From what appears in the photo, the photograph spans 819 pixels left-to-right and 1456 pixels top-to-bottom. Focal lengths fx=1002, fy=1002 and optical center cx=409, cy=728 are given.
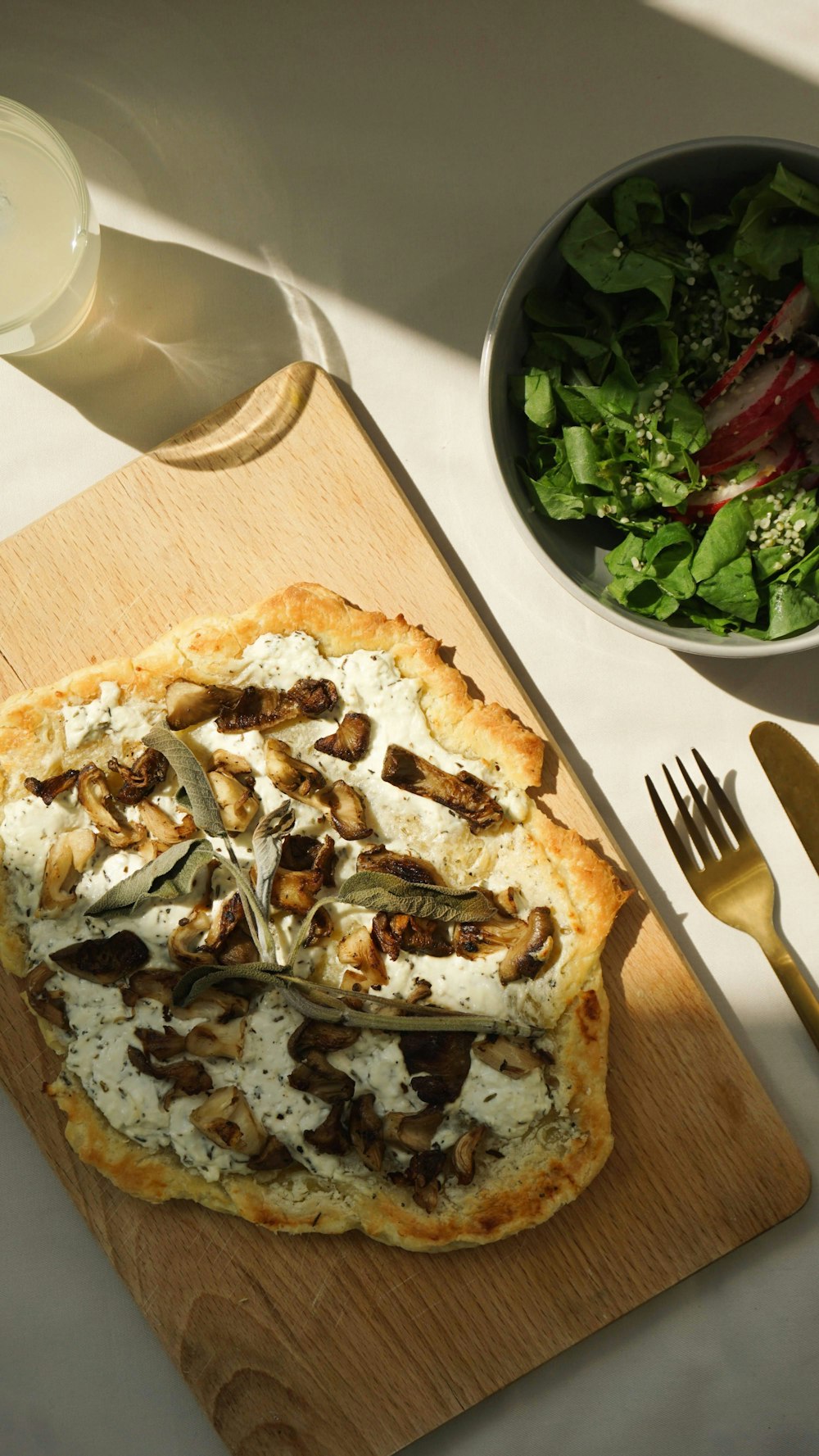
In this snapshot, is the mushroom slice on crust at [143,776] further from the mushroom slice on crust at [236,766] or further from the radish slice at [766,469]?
the radish slice at [766,469]

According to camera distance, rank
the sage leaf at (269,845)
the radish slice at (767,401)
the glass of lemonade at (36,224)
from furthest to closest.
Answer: the glass of lemonade at (36,224) → the sage leaf at (269,845) → the radish slice at (767,401)

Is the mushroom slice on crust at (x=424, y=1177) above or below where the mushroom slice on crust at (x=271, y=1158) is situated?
below

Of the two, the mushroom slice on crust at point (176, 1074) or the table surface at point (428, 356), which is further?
the table surface at point (428, 356)

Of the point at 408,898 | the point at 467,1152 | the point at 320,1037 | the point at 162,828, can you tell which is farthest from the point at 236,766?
the point at 467,1152

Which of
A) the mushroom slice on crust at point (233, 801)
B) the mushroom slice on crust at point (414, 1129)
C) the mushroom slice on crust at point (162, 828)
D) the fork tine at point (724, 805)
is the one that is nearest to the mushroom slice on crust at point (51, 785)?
the mushroom slice on crust at point (162, 828)

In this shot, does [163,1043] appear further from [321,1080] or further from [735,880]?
[735,880]
